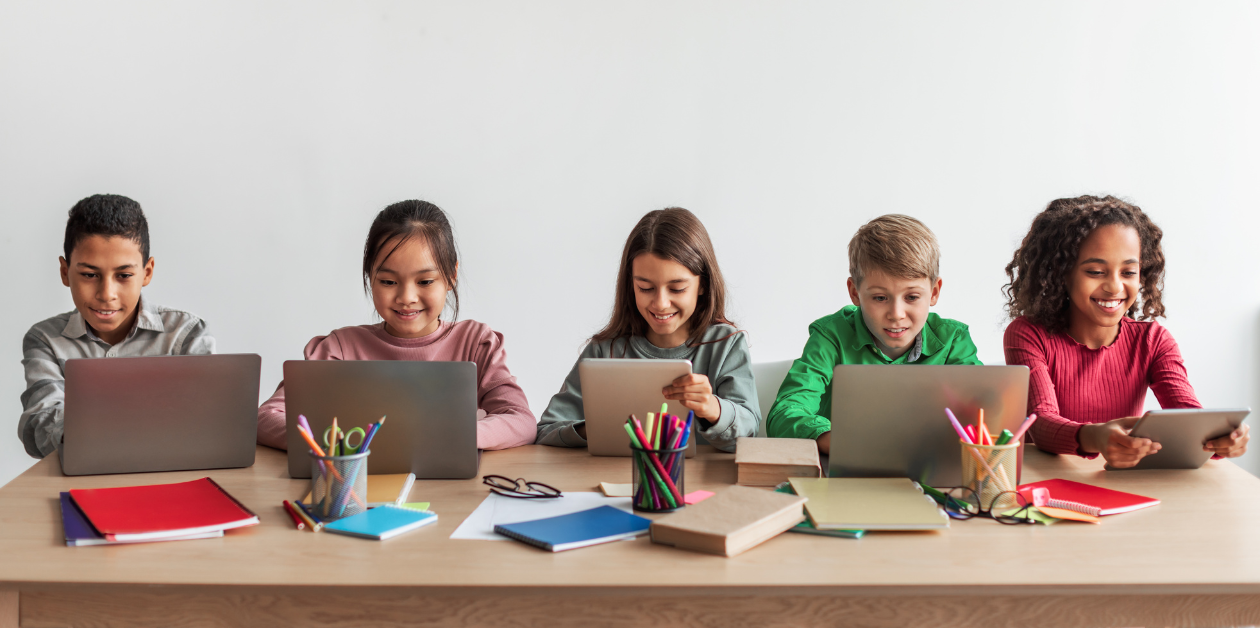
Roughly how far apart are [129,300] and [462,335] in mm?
754

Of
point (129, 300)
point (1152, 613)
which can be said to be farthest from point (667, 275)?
point (129, 300)

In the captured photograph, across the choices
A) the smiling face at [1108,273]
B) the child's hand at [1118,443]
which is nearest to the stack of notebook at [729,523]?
the child's hand at [1118,443]

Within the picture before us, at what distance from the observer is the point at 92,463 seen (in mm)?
1264

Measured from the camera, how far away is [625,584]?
33.9 inches

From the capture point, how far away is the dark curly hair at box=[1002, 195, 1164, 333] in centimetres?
167

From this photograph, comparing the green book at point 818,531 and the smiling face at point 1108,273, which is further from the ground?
the smiling face at point 1108,273

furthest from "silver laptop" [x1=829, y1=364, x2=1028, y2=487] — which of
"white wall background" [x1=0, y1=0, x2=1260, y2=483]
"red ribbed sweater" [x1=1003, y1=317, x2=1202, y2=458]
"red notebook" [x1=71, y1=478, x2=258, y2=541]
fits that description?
"white wall background" [x1=0, y1=0, x2=1260, y2=483]

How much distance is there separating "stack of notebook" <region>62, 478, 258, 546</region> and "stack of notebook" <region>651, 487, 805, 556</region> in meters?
0.54

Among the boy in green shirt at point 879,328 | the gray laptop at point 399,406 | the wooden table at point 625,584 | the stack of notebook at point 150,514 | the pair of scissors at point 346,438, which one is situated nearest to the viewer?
the wooden table at point 625,584

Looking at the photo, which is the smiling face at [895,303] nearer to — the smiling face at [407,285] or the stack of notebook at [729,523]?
the stack of notebook at [729,523]

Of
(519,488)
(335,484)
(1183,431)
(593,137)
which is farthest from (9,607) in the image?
(593,137)

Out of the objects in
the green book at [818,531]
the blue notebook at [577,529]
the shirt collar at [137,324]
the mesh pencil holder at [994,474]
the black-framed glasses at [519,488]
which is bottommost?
the black-framed glasses at [519,488]

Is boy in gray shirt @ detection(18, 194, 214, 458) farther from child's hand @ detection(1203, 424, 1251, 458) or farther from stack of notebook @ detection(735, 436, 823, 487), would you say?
child's hand @ detection(1203, 424, 1251, 458)

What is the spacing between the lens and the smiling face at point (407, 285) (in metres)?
1.67
